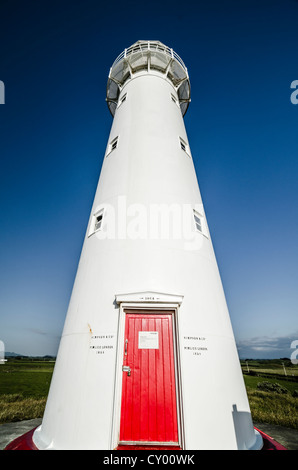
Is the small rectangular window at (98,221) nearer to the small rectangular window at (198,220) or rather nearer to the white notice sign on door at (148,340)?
the small rectangular window at (198,220)

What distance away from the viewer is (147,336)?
4.91 meters

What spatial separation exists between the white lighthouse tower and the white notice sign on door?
0.02 meters

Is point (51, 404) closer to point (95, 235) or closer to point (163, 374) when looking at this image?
point (163, 374)

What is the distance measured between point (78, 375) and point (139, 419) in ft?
4.95

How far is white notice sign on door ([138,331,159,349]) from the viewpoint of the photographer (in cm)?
482

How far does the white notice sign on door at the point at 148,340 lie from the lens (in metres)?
4.82

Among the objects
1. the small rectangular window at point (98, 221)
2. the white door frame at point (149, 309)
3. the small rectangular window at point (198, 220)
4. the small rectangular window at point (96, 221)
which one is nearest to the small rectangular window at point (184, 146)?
the small rectangular window at point (198, 220)

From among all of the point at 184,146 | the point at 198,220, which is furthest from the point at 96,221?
the point at 184,146

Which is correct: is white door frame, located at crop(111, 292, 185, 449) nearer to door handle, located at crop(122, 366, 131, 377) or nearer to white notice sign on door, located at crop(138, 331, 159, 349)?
door handle, located at crop(122, 366, 131, 377)

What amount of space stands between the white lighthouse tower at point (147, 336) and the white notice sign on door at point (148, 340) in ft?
0.07

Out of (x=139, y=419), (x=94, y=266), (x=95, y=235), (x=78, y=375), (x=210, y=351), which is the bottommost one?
(x=139, y=419)
